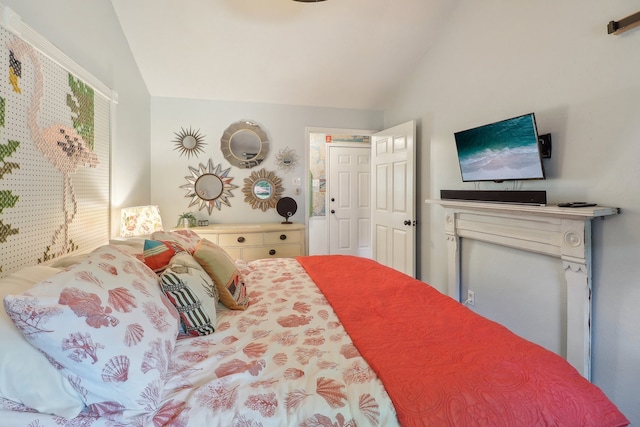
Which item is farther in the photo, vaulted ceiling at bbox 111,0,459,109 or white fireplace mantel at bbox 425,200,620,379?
vaulted ceiling at bbox 111,0,459,109

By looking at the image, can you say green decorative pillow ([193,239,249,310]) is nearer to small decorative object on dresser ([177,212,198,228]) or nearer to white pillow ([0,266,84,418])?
white pillow ([0,266,84,418])

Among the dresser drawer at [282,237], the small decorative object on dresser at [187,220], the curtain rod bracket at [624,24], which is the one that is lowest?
the dresser drawer at [282,237]

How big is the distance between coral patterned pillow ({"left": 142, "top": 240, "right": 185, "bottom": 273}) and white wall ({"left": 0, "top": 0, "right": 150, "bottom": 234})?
1.11m

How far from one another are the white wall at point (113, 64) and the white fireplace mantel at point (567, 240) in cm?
274

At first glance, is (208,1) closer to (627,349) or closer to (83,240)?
(83,240)

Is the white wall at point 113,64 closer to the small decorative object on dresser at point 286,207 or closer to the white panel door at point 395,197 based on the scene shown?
the small decorative object on dresser at point 286,207

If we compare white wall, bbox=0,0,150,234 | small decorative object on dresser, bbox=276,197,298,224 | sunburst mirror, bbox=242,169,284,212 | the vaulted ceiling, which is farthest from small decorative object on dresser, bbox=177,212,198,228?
the vaulted ceiling

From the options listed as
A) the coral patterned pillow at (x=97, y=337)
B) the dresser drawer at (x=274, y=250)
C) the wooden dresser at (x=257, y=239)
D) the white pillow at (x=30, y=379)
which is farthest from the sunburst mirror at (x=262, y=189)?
the white pillow at (x=30, y=379)

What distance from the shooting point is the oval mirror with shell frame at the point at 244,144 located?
3445mm

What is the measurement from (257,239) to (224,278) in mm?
1784

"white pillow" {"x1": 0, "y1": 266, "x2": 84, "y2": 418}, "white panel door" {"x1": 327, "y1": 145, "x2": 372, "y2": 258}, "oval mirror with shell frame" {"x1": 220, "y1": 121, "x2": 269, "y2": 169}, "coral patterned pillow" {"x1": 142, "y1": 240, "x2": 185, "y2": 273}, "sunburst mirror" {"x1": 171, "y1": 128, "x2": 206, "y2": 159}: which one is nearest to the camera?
"white pillow" {"x1": 0, "y1": 266, "x2": 84, "y2": 418}

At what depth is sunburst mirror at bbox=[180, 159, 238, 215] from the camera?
3385 millimetres

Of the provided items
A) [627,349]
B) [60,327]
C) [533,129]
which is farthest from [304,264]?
[627,349]

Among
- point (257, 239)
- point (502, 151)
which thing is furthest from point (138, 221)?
point (502, 151)
